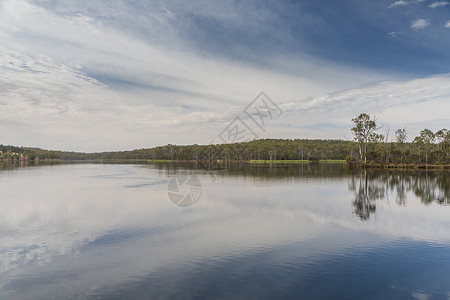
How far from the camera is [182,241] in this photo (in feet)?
36.7

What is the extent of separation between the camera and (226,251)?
32.8 ft

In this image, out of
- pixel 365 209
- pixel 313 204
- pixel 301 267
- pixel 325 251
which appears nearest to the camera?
pixel 301 267

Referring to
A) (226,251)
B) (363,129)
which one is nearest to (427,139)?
(363,129)

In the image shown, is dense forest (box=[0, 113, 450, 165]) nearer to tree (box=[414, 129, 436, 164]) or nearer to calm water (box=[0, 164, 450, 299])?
tree (box=[414, 129, 436, 164])

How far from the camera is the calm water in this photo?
7234 millimetres

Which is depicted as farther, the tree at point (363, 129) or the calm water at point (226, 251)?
the tree at point (363, 129)

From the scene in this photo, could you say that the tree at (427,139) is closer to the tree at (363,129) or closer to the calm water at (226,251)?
the tree at (363,129)

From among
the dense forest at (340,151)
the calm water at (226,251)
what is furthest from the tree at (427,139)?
the calm water at (226,251)

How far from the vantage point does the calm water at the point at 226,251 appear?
723 centimetres

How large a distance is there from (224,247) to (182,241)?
69.3 inches

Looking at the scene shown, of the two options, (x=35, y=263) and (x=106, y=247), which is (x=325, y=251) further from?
(x=35, y=263)

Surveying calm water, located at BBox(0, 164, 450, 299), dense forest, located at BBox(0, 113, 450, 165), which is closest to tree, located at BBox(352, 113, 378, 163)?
dense forest, located at BBox(0, 113, 450, 165)

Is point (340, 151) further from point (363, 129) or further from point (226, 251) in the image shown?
point (226, 251)

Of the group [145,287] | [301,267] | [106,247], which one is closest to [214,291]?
[145,287]
